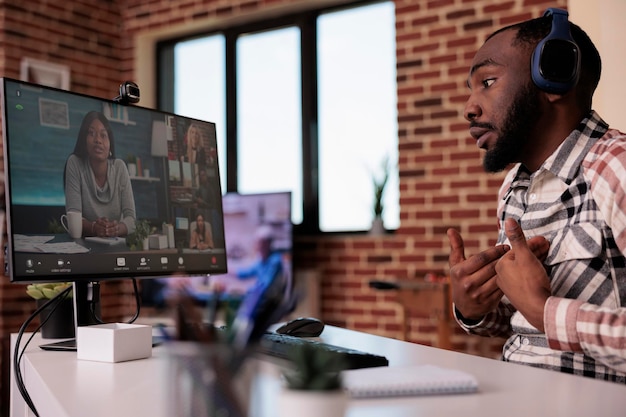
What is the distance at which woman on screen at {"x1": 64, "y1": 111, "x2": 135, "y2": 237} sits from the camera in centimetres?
143

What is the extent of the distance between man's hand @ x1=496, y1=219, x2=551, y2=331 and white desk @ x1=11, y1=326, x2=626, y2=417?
0.14 metres

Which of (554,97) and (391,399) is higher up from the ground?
(554,97)

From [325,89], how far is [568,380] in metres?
3.66

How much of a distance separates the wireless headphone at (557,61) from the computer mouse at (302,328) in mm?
718

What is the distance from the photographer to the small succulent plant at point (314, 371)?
0.57 m

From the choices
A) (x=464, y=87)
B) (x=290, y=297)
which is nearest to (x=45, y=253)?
(x=290, y=297)

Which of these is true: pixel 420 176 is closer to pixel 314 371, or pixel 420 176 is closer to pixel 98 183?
pixel 98 183

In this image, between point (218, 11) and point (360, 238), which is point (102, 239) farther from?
point (218, 11)

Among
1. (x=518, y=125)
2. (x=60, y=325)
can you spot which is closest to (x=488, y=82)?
(x=518, y=125)

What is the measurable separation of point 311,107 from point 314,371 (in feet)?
13.1

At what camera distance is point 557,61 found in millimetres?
1476

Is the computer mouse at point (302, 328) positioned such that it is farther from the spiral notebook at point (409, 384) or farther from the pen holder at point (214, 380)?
the pen holder at point (214, 380)

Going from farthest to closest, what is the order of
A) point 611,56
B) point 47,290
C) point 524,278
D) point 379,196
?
point 379,196 < point 611,56 < point 47,290 < point 524,278

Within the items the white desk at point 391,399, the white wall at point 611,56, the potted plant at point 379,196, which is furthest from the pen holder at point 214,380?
the potted plant at point 379,196
